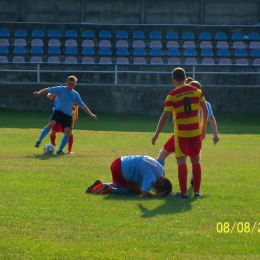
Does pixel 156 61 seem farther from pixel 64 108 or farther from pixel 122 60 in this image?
pixel 64 108

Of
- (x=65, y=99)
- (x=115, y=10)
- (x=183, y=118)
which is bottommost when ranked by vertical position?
(x=183, y=118)

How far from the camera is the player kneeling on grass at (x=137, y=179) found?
8469 mm

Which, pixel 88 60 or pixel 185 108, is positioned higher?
Answer: pixel 88 60

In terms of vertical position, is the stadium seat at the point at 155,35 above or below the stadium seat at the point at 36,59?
above

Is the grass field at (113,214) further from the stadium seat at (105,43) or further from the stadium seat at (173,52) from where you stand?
the stadium seat at (105,43)

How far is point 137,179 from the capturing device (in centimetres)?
878

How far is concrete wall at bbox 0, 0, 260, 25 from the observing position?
32.7 metres

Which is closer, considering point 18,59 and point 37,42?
point 18,59

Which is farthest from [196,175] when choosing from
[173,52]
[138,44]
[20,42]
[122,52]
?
[20,42]

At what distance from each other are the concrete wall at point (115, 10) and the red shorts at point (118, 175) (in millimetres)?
24660

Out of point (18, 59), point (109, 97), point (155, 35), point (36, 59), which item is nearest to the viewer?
point (109, 97)

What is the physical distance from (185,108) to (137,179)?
1.20m

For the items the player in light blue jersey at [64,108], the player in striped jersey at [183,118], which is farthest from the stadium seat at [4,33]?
the player in striped jersey at [183,118]

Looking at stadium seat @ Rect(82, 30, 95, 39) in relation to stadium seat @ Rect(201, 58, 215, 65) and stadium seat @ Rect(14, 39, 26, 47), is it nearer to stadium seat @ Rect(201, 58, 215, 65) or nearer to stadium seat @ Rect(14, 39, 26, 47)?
stadium seat @ Rect(14, 39, 26, 47)
